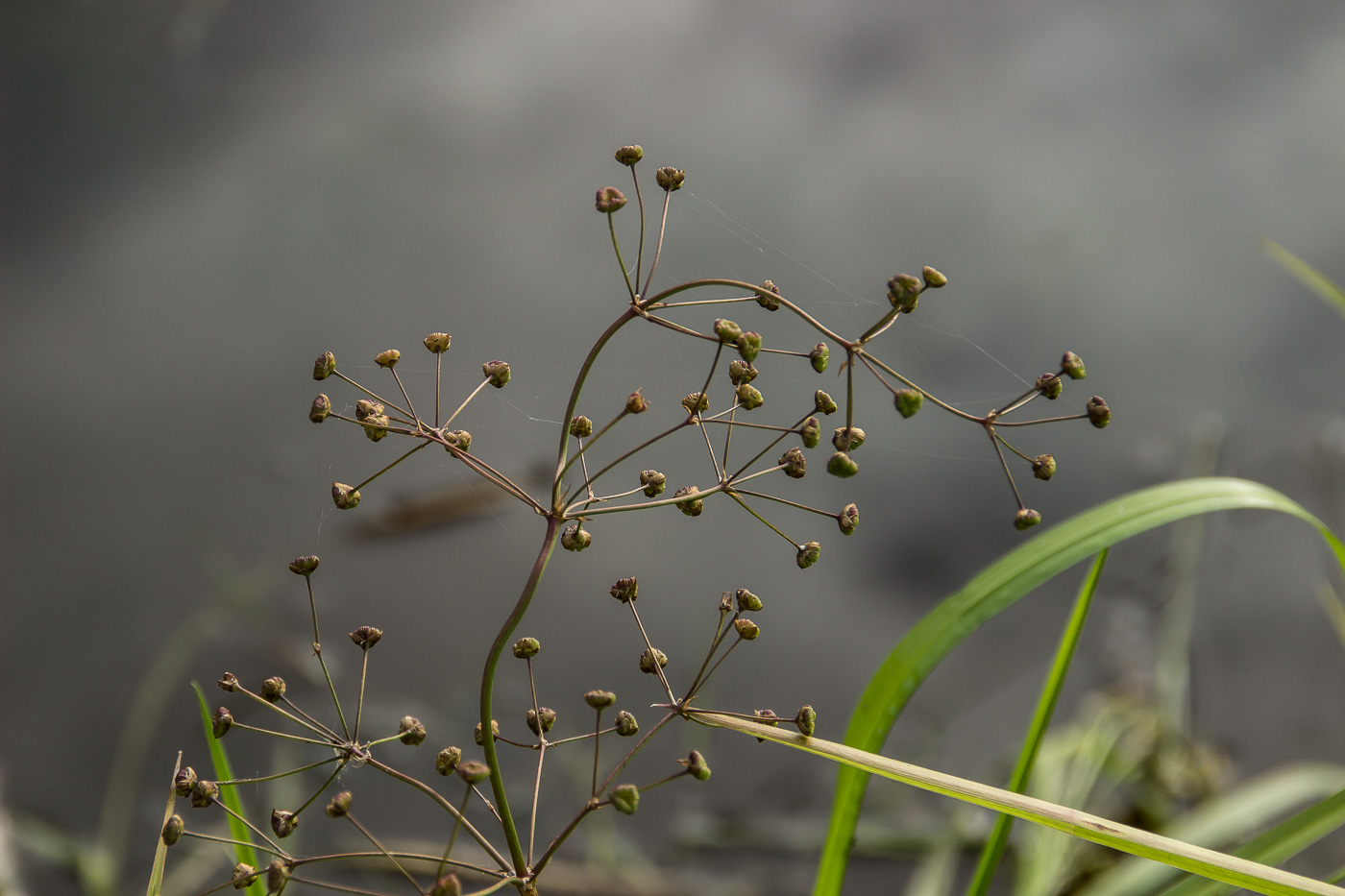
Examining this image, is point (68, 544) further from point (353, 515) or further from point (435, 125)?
point (435, 125)

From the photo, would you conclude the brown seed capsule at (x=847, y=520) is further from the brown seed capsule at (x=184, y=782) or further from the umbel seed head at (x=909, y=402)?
the brown seed capsule at (x=184, y=782)

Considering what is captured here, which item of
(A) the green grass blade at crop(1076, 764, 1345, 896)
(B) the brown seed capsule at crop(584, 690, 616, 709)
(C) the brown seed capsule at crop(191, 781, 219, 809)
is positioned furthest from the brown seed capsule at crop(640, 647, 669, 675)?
(A) the green grass blade at crop(1076, 764, 1345, 896)

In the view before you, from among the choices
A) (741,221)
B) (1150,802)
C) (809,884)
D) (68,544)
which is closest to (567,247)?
(741,221)

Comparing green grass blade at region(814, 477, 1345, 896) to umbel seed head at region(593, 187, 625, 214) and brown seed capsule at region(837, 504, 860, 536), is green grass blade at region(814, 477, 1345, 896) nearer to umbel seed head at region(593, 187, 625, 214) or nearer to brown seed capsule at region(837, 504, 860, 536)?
brown seed capsule at region(837, 504, 860, 536)

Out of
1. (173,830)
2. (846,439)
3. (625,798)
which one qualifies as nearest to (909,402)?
(846,439)

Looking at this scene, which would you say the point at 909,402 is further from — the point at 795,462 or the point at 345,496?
the point at 345,496

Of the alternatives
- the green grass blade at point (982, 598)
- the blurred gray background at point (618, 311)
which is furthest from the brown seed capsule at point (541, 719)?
the blurred gray background at point (618, 311)

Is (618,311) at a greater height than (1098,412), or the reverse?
(618,311)
